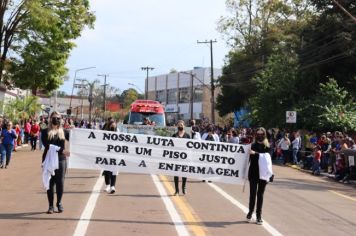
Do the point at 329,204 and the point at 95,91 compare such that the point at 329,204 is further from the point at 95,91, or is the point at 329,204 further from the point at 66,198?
the point at 95,91

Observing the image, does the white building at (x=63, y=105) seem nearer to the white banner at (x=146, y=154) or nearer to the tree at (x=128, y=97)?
the tree at (x=128, y=97)

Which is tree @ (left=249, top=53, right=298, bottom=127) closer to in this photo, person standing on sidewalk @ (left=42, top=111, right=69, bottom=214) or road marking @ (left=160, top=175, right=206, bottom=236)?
road marking @ (left=160, top=175, right=206, bottom=236)

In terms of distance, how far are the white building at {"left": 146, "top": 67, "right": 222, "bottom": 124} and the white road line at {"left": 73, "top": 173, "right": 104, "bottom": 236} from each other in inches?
3014

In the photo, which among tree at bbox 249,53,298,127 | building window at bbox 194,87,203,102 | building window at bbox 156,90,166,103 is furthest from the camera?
building window at bbox 156,90,166,103

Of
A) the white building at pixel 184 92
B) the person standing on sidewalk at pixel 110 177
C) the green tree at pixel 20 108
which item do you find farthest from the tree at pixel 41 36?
the white building at pixel 184 92

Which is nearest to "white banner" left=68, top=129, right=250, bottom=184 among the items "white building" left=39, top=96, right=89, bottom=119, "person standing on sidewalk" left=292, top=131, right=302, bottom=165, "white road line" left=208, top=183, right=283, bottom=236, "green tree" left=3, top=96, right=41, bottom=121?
"white road line" left=208, top=183, right=283, bottom=236

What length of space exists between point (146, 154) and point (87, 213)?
223 cm

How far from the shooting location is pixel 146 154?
13.2m

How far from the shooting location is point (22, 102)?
42.3 meters

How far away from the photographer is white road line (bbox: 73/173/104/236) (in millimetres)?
9773

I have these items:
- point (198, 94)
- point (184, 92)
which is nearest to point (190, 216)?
point (198, 94)

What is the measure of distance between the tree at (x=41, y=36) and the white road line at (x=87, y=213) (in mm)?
20609

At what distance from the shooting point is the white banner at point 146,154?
12914mm

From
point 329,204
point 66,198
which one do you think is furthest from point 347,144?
point 66,198
